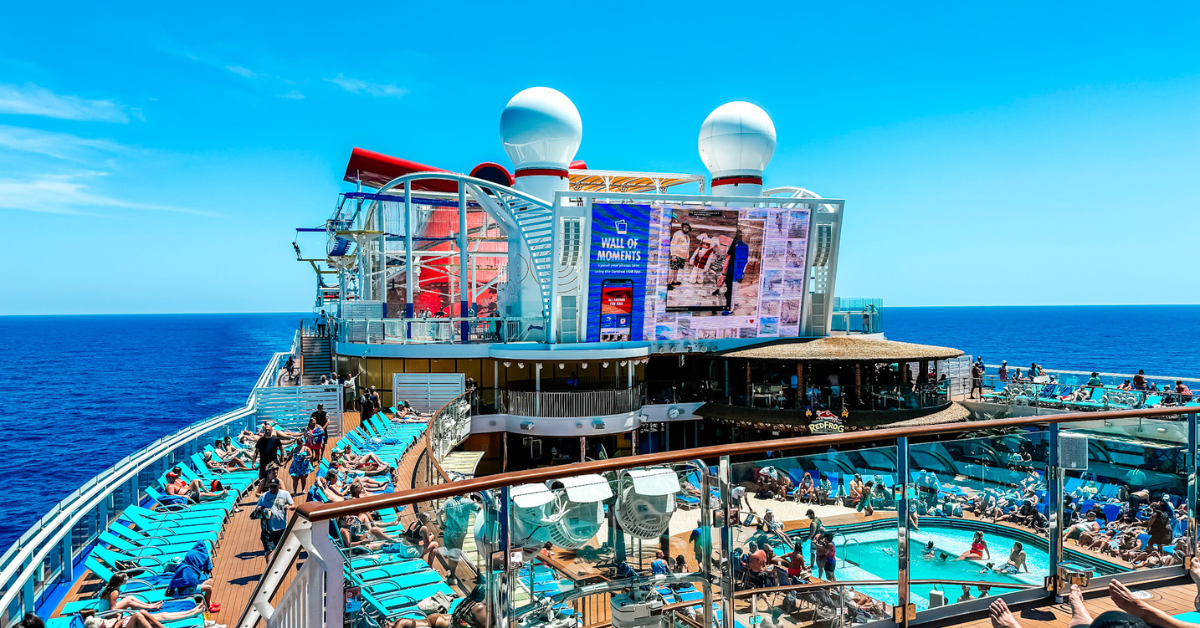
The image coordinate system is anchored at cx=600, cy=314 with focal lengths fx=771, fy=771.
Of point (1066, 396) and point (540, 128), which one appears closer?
point (1066, 396)

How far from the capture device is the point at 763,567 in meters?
5.04

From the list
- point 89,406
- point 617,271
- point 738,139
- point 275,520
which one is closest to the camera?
point 275,520

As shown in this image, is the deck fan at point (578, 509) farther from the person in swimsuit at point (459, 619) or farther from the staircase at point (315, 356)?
the staircase at point (315, 356)

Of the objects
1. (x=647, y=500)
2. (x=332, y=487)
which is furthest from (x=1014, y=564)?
(x=332, y=487)

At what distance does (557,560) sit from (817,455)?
6.02 ft

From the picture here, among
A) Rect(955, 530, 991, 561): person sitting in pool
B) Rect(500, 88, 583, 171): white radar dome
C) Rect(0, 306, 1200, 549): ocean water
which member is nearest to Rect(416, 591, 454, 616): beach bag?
Rect(955, 530, 991, 561): person sitting in pool

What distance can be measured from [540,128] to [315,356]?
14.9 m

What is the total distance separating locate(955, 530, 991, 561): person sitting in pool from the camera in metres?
5.43

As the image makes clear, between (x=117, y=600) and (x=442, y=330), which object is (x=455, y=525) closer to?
(x=117, y=600)

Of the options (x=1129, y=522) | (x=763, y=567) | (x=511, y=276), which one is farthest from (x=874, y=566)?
(x=511, y=276)

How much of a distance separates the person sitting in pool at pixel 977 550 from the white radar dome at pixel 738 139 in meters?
25.7

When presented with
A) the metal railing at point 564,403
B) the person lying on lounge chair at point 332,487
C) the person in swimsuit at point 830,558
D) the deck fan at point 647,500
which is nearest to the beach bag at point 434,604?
the deck fan at point 647,500

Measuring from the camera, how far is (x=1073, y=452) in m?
5.70

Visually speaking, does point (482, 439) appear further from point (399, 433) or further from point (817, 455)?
point (817, 455)
